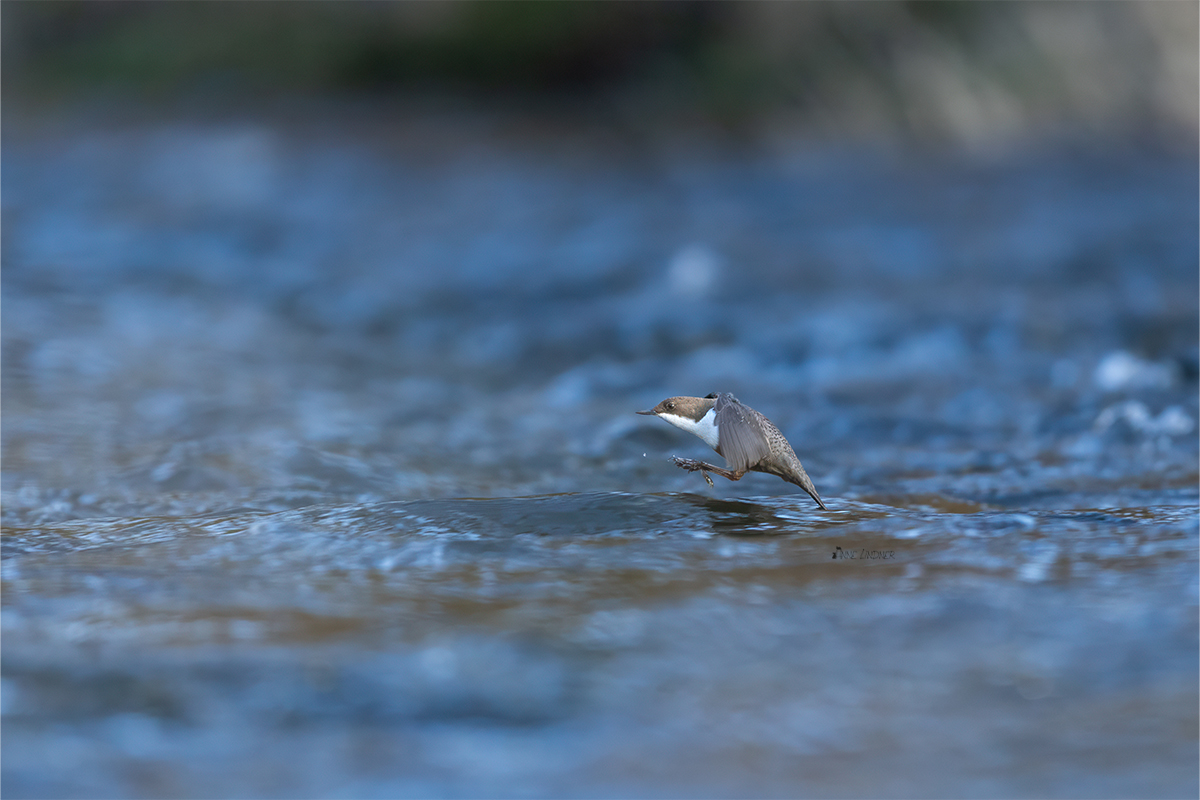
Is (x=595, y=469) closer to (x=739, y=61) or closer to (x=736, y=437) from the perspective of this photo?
(x=736, y=437)

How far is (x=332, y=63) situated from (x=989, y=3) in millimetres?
8832

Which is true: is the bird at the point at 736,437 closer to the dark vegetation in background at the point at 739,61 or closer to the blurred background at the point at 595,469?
the blurred background at the point at 595,469

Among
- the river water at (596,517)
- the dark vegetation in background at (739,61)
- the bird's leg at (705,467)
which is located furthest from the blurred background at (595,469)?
the dark vegetation in background at (739,61)

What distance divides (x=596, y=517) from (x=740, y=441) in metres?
0.48

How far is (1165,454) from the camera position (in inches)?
167

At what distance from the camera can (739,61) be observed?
14414 millimetres

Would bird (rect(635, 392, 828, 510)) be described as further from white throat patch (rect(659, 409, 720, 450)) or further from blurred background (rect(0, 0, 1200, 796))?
blurred background (rect(0, 0, 1200, 796))

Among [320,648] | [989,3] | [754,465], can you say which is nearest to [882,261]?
[754,465]

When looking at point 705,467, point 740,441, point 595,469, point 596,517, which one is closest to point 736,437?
point 740,441

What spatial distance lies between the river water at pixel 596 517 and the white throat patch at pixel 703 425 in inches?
9.7

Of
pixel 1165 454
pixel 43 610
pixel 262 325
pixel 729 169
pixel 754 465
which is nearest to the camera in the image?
pixel 43 610

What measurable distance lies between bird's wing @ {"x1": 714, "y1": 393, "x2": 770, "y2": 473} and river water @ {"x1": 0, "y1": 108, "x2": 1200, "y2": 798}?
24cm

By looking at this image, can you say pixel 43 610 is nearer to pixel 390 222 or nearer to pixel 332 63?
pixel 390 222

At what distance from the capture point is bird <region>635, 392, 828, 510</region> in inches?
109
